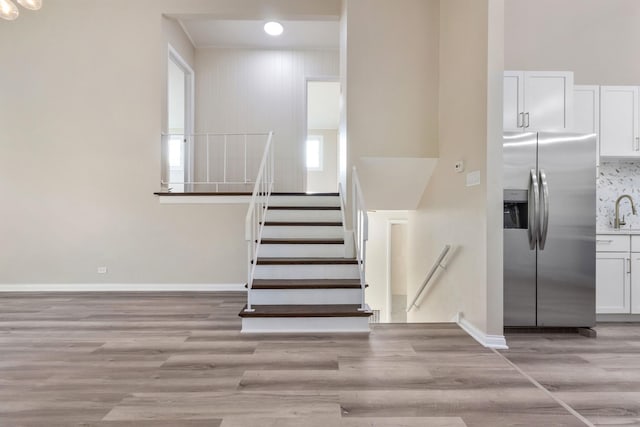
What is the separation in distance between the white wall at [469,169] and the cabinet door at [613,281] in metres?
1.43

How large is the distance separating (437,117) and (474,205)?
54.8 inches

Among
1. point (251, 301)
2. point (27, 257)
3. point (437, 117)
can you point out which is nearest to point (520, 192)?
point (437, 117)

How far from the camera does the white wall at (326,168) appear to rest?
10.6 meters

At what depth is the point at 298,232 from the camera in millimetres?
4324

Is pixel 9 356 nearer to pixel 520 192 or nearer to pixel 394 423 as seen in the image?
pixel 394 423

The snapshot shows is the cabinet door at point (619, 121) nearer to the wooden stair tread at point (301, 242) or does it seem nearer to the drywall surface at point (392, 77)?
the drywall surface at point (392, 77)

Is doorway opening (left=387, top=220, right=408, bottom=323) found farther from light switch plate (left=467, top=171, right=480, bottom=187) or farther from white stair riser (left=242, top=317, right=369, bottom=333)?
white stair riser (left=242, top=317, right=369, bottom=333)

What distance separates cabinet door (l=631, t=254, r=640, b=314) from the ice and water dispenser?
4.25 feet

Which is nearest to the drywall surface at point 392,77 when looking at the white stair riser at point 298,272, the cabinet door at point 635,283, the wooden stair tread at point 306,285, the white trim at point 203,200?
the white stair riser at point 298,272

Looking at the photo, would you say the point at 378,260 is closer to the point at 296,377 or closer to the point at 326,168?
the point at 326,168

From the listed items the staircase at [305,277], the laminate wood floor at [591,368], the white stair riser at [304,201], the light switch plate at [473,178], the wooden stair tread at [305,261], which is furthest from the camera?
the white stair riser at [304,201]

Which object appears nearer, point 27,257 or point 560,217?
point 560,217

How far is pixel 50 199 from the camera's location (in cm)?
491

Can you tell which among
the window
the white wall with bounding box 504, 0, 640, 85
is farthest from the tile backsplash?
the window
